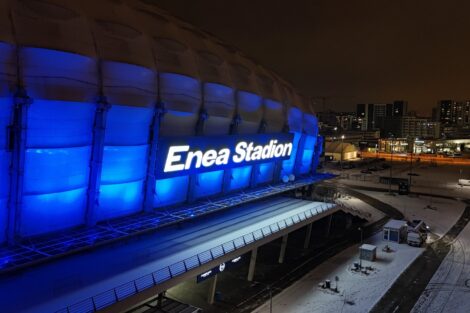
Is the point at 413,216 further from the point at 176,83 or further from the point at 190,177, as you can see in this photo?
the point at 176,83

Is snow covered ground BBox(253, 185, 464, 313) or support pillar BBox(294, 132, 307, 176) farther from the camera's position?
support pillar BBox(294, 132, 307, 176)

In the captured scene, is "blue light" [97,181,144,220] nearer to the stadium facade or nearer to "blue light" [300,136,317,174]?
the stadium facade

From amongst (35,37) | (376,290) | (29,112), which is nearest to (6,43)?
(35,37)

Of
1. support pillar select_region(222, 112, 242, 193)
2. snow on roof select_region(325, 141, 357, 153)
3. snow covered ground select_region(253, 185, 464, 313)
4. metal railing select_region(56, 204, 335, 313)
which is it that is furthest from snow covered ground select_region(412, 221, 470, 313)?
snow on roof select_region(325, 141, 357, 153)

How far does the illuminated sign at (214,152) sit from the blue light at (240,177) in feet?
5.96

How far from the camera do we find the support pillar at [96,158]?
23059mm

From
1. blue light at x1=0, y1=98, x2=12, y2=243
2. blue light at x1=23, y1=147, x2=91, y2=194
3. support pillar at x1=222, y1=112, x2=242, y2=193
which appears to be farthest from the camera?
support pillar at x1=222, y1=112, x2=242, y2=193

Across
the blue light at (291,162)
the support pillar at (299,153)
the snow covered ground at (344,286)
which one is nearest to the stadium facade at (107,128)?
the snow covered ground at (344,286)

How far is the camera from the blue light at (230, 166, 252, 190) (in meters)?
37.5

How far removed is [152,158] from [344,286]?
17050 millimetres

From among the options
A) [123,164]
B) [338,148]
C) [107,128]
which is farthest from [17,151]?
[338,148]

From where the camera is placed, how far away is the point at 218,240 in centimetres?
2870

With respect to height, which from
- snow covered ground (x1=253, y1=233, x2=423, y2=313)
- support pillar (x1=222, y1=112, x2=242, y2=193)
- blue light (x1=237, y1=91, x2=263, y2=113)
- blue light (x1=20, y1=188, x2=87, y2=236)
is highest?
blue light (x1=237, y1=91, x2=263, y2=113)

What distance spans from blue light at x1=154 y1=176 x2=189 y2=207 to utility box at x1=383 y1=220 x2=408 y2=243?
2286cm
